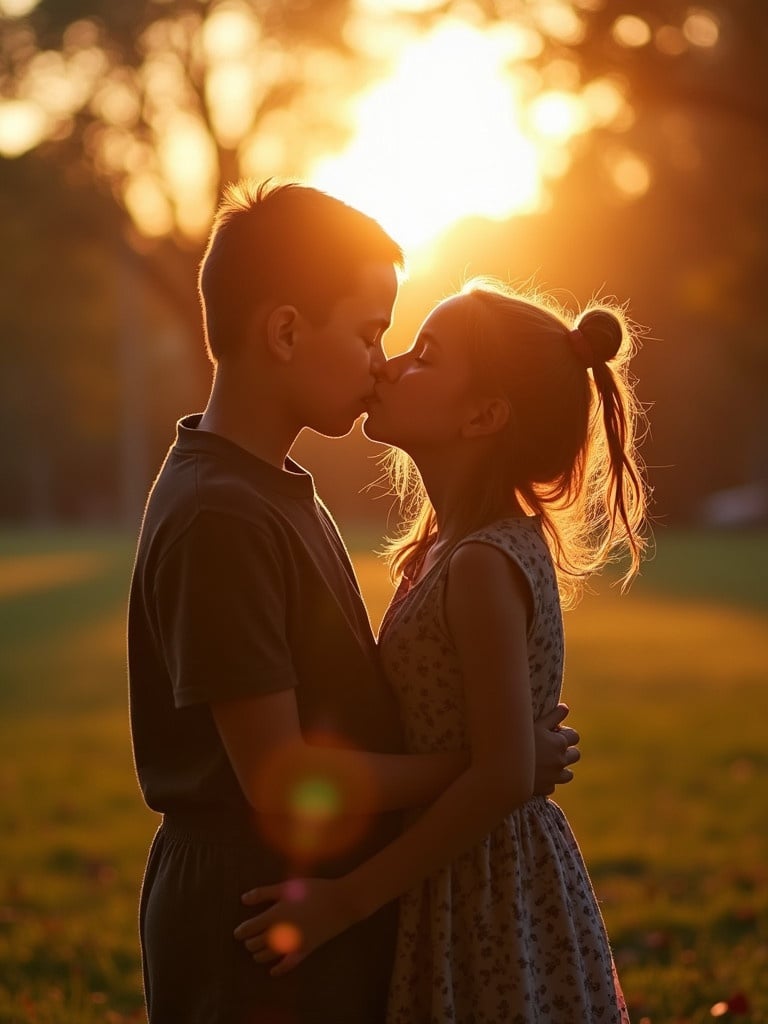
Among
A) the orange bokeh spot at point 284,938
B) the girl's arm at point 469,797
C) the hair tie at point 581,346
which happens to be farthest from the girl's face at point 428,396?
the orange bokeh spot at point 284,938

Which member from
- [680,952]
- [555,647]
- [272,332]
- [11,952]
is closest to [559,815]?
[555,647]

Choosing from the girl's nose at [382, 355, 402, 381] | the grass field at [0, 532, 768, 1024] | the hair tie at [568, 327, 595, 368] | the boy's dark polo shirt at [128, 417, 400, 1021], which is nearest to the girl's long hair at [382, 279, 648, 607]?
the hair tie at [568, 327, 595, 368]

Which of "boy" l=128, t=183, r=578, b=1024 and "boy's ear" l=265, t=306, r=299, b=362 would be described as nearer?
"boy" l=128, t=183, r=578, b=1024

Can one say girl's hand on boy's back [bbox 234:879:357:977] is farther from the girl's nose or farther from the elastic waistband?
the girl's nose

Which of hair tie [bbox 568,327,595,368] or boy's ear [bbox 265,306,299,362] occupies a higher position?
boy's ear [bbox 265,306,299,362]

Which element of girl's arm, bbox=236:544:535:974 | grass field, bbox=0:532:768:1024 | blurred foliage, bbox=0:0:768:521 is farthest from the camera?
blurred foliage, bbox=0:0:768:521

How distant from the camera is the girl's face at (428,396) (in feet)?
9.16

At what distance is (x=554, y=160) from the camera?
1081cm

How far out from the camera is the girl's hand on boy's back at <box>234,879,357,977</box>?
2.31m

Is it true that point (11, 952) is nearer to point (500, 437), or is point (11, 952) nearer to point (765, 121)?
point (500, 437)

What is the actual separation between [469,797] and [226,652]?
0.53 meters

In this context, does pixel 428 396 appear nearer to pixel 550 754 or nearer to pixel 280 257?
pixel 280 257

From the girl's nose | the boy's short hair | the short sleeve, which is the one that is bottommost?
the short sleeve

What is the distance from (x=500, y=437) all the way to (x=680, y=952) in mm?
3259
